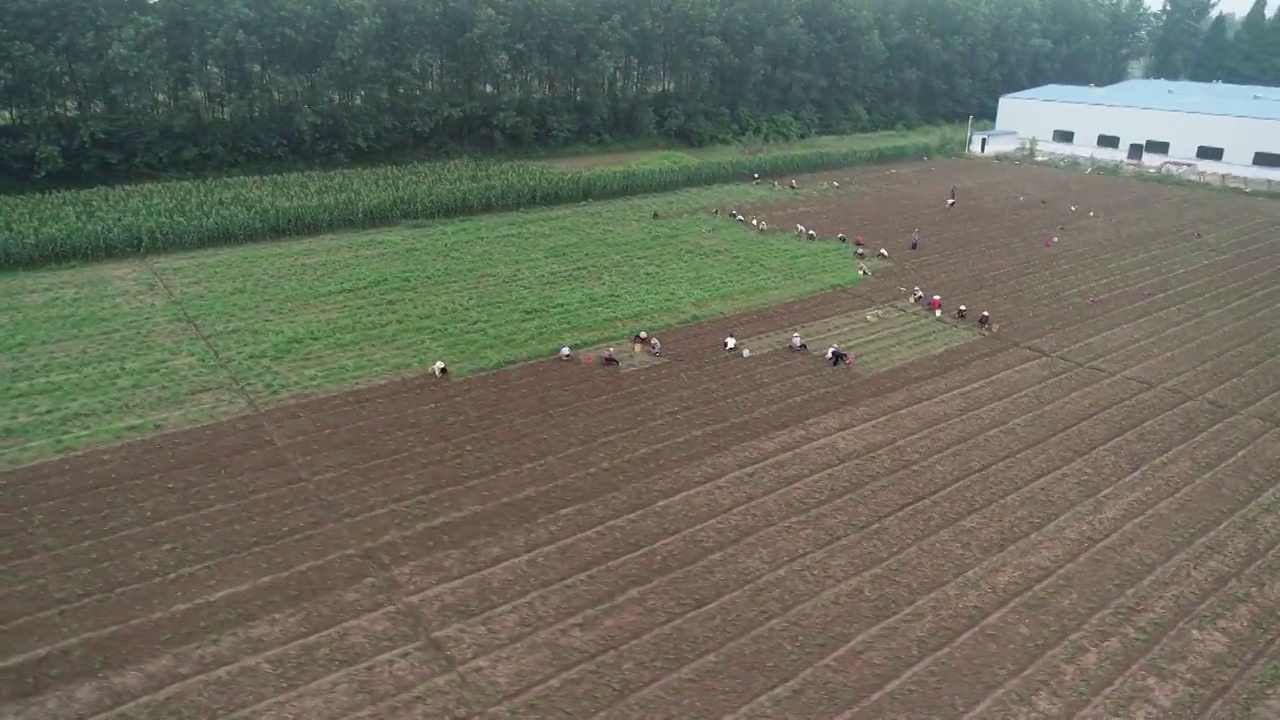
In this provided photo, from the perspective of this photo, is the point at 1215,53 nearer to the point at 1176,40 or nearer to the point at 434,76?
the point at 1176,40

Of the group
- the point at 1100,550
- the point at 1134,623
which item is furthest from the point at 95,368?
the point at 1134,623

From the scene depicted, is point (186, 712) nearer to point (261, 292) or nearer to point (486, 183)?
point (261, 292)

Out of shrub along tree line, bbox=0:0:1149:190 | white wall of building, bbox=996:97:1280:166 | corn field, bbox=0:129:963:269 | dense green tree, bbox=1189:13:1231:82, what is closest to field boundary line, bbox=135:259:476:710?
corn field, bbox=0:129:963:269

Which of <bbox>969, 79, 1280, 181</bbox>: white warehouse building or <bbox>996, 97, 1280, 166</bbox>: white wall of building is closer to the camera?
<bbox>996, 97, 1280, 166</bbox>: white wall of building

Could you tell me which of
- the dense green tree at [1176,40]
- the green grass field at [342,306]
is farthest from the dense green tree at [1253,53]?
the green grass field at [342,306]

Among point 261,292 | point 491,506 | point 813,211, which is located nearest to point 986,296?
point 813,211

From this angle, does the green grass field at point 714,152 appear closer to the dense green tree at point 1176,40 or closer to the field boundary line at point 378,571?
the field boundary line at point 378,571

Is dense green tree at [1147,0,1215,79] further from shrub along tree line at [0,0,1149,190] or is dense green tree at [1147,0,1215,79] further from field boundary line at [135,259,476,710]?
field boundary line at [135,259,476,710]
